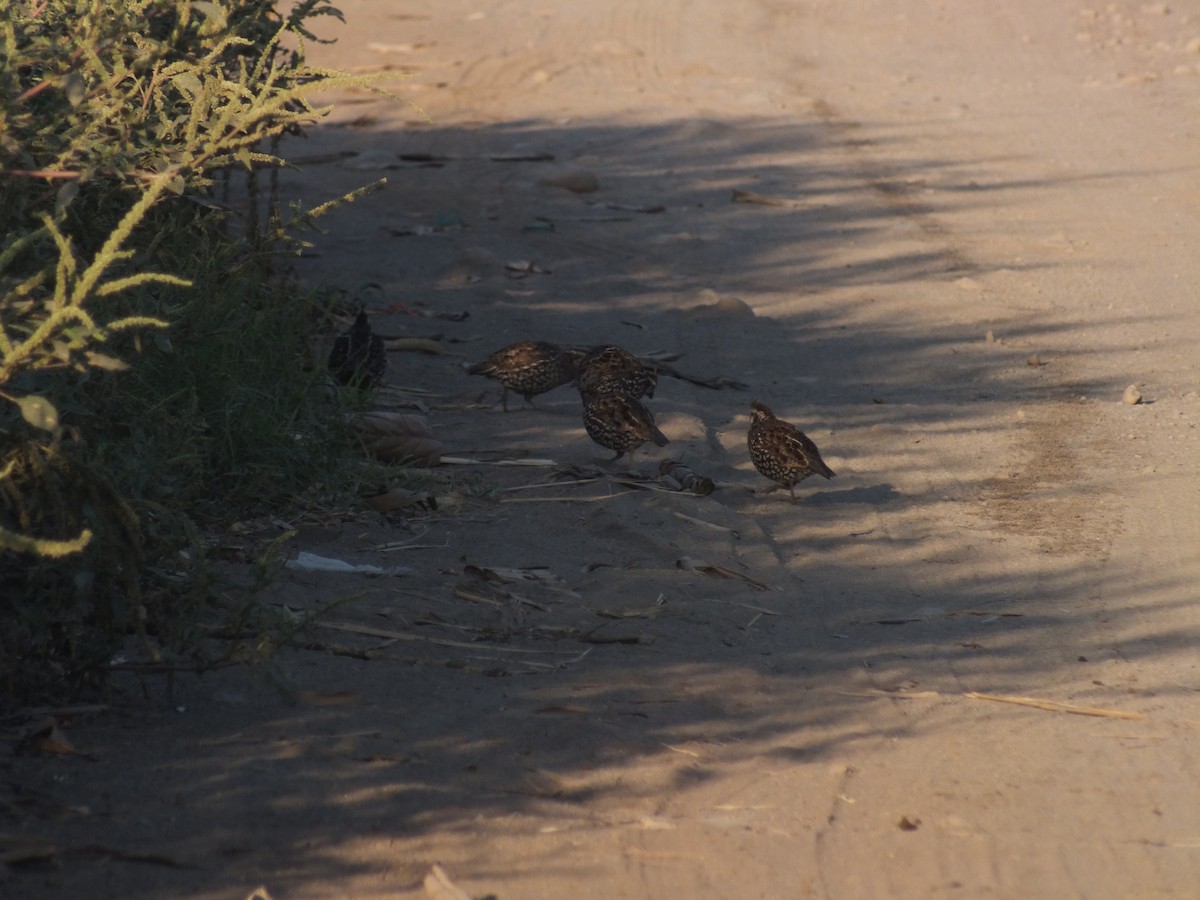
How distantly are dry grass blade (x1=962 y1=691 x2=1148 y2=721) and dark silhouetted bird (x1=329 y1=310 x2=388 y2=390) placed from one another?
13.6 feet

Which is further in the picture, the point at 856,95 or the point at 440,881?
the point at 856,95

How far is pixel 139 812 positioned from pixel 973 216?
1064 cm

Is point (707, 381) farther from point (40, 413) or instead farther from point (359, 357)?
point (40, 413)

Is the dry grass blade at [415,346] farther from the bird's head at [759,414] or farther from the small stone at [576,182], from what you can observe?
the small stone at [576,182]

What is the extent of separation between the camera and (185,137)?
17.8 ft

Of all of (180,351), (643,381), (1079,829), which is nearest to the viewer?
(1079,829)

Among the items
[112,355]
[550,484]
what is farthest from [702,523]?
[112,355]

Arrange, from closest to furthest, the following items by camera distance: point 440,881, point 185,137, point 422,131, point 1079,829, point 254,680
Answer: point 440,881 < point 1079,829 < point 254,680 < point 185,137 < point 422,131

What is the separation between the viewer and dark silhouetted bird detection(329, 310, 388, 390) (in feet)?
27.1

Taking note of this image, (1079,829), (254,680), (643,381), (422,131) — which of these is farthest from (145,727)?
(422,131)

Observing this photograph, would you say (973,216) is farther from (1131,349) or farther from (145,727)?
(145,727)

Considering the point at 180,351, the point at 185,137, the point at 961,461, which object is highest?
the point at 185,137

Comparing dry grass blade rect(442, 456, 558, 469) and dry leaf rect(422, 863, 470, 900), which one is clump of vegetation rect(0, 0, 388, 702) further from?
dry leaf rect(422, 863, 470, 900)

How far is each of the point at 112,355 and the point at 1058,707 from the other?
136 inches
